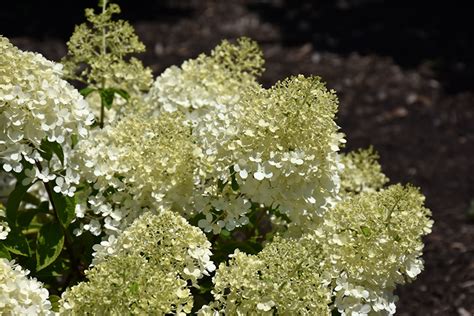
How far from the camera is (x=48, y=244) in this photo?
3100 millimetres

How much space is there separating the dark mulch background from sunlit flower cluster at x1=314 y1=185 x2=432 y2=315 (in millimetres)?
1932

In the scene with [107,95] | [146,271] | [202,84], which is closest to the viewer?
[146,271]

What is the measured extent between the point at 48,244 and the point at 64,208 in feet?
0.54

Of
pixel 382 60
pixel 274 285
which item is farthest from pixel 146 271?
pixel 382 60

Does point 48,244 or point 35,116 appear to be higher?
point 35,116

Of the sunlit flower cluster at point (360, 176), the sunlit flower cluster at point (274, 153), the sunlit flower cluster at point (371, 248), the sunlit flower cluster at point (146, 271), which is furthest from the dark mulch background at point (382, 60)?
the sunlit flower cluster at point (146, 271)

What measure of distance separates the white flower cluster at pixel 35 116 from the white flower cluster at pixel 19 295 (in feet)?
1.34

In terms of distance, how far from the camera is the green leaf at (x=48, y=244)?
3.06 m

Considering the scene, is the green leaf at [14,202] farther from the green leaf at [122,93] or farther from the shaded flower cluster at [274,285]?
the shaded flower cluster at [274,285]

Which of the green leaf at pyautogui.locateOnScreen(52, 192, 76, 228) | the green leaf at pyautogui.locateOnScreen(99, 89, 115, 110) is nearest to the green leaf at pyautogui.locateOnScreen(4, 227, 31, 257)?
the green leaf at pyautogui.locateOnScreen(52, 192, 76, 228)

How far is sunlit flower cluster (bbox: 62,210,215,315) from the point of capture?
2.41 metres

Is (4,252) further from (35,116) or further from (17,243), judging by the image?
(35,116)

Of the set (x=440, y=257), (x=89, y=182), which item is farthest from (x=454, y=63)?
(x=89, y=182)

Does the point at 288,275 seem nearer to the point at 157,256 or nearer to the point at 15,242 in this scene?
the point at 157,256
